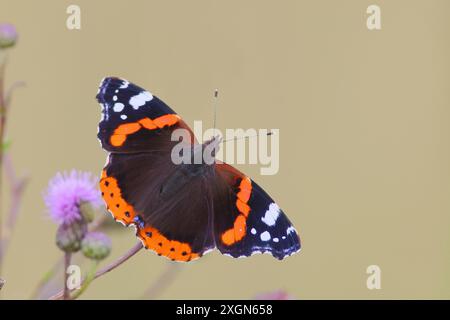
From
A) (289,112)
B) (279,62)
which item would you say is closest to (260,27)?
(279,62)

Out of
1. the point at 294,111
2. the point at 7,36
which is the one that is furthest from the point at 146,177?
the point at 294,111

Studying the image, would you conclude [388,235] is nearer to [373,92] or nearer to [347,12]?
[373,92]

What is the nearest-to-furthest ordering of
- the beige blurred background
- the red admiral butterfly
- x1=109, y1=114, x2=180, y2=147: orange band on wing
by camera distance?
the red admiral butterfly
x1=109, y1=114, x2=180, y2=147: orange band on wing
the beige blurred background

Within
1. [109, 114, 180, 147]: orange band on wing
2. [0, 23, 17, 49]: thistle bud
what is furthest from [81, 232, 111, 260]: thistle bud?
[0, 23, 17, 49]: thistle bud

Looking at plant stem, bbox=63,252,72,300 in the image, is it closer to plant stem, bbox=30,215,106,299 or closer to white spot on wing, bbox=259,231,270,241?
plant stem, bbox=30,215,106,299

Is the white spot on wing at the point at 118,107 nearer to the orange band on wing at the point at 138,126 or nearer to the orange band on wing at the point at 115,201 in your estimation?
the orange band on wing at the point at 138,126
